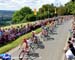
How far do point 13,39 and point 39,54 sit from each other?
9.88 m

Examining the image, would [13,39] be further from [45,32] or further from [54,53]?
[54,53]

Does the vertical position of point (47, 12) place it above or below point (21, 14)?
above

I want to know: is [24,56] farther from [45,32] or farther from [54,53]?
[45,32]

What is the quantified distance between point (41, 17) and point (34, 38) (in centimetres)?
8158

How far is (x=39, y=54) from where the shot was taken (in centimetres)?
2120

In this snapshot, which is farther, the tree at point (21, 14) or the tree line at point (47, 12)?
the tree at point (21, 14)

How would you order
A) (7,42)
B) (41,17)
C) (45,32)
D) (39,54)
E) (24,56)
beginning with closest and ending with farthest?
1. (24,56)
2. (39,54)
3. (7,42)
4. (45,32)
5. (41,17)

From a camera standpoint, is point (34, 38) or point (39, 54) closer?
point (39, 54)

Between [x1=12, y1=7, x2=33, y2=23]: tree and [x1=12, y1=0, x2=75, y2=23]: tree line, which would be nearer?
[x1=12, y1=0, x2=75, y2=23]: tree line

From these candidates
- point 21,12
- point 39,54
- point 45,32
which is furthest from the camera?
point 21,12

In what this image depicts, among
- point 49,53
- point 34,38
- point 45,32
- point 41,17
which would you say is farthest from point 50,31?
point 41,17

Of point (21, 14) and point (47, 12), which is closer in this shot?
point (47, 12)

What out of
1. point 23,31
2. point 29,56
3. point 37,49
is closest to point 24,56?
point 29,56

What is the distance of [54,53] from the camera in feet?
71.6
